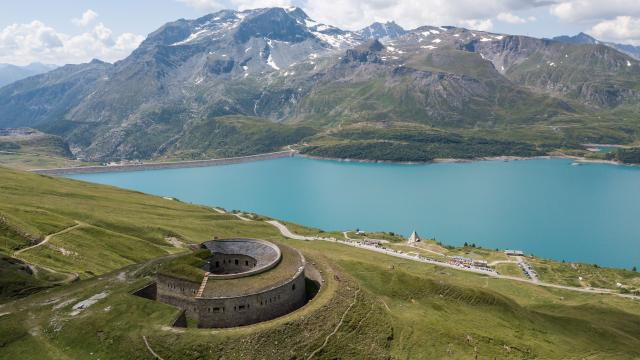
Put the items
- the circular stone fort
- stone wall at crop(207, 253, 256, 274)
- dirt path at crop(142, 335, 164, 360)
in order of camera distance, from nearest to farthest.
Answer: dirt path at crop(142, 335, 164, 360) → the circular stone fort → stone wall at crop(207, 253, 256, 274)

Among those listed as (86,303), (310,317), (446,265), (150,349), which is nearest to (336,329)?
(310,317)

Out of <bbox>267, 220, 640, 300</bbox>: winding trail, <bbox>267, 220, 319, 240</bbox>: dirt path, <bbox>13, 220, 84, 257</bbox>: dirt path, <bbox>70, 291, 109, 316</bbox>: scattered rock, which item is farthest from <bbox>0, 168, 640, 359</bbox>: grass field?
<bbox>267, 220, 319, 240</bbox>: dirt path

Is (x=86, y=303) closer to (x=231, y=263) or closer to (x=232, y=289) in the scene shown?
(x=232, y=289)

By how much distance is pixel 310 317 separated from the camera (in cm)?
6191

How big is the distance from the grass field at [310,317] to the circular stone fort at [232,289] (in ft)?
10.0

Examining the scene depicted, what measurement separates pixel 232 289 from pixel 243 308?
9.83ft

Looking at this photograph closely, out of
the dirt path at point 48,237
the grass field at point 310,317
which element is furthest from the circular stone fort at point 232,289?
the dirt path at point 48,237

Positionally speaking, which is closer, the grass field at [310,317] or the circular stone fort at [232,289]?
the grass field at [310,317]

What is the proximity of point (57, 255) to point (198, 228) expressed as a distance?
215 feet

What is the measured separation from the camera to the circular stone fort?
61281 mm

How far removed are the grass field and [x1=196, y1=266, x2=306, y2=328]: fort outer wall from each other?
316cm

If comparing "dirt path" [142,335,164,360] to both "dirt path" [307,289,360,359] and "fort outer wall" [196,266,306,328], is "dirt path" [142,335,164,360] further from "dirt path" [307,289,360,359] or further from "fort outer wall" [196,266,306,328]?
"dirt path" [307,289,360,359]

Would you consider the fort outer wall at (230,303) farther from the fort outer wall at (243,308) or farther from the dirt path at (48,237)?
the dirt path at (48,237)

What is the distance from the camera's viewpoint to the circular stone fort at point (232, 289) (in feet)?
201
